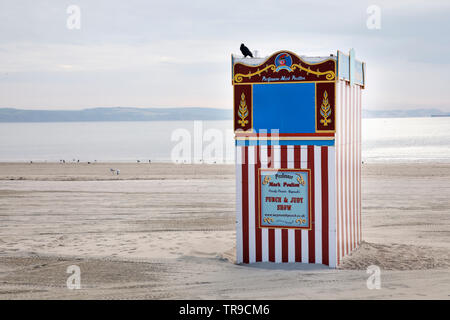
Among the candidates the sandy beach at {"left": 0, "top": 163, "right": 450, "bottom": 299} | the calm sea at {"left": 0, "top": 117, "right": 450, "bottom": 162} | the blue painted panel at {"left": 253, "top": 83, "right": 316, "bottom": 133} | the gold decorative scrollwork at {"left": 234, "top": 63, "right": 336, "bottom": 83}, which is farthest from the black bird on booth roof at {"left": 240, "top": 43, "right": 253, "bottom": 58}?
the calm sea at {"left": 0, "top": 117, "right": 450, "bottom": 162}

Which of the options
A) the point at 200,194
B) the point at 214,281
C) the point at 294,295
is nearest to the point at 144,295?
the point at 214,281

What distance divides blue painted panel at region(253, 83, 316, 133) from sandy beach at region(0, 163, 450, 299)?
6.29 feet

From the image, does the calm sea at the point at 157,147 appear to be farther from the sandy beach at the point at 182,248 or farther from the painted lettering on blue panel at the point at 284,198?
the painted lettering on blue panel at the point at 284,198

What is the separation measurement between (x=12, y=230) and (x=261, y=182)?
18.8ft

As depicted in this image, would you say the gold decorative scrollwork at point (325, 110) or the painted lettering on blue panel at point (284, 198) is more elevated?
the gold decorative scrollwork at point (325, 110)

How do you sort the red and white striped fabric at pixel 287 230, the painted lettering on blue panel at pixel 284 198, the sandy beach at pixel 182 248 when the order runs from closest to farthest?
the sandy beach at pixel 182 248 < the red and white striped fabric at pixel 287 230 < the painted lettering on blue panel at pixel 284 198

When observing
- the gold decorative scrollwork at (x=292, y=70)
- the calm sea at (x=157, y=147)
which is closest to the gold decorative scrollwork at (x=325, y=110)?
the gold decorative scrollwork at (x=292, y=70)

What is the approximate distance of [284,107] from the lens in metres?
7.91

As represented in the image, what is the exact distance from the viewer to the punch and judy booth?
7.77m

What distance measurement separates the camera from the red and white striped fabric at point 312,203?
7.79m

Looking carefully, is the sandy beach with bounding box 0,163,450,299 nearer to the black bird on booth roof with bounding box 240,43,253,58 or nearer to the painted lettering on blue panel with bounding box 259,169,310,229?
the painted lettering on blue panel with bounding box 259,169,310,229

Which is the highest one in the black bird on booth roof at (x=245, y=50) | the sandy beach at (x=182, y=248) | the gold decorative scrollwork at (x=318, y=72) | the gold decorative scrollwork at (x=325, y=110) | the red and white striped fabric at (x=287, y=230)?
the black bird on booth roof at (x=245, y=50)

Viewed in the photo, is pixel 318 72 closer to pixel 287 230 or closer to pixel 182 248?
pixel 287 230

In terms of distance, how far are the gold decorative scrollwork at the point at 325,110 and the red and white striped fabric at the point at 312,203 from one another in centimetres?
16
